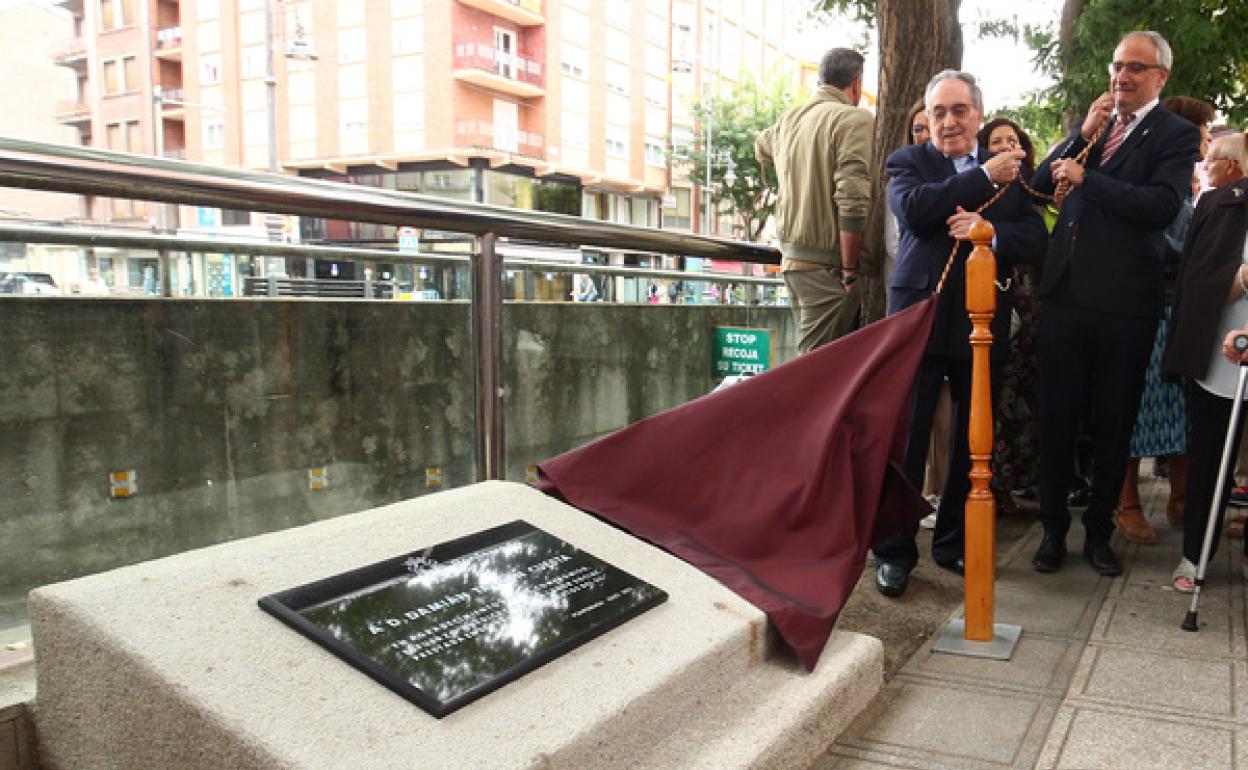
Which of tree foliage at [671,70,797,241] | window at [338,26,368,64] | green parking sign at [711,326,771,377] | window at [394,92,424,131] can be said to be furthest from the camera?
tree foliage at [671,70,797,241]

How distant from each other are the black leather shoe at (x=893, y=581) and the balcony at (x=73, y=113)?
44.8 meters

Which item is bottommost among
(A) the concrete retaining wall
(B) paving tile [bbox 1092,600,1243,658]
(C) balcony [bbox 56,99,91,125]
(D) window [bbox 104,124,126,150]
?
(B) paving tile [bbox 1092,600,1243,658]

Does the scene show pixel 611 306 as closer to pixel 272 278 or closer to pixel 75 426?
pixel 272 278

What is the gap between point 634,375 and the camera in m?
3.99

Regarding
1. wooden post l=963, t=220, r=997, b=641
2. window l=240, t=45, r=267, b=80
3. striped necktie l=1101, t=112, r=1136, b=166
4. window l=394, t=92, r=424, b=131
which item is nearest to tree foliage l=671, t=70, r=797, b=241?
window l=394, t=92, r=424, b=131

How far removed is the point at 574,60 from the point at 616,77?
7.33ft

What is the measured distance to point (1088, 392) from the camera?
3.62m

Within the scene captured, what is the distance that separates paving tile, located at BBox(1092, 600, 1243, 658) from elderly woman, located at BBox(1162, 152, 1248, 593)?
26 centimetres

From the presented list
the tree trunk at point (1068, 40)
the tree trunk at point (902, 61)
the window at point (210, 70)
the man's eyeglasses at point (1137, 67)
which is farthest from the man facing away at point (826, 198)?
the window at point (210, 70)

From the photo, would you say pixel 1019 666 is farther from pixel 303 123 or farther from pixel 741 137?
pixel 303 123

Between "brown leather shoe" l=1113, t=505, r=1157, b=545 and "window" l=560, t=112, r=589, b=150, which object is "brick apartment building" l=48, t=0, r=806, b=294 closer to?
"window" l=560, t=112, r=589, b=150

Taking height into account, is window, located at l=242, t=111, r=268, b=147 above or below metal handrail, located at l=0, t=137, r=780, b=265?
above

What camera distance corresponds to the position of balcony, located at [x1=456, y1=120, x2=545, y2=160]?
34.9m

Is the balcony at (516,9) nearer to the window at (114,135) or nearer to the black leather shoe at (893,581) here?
the window at (114,135)
